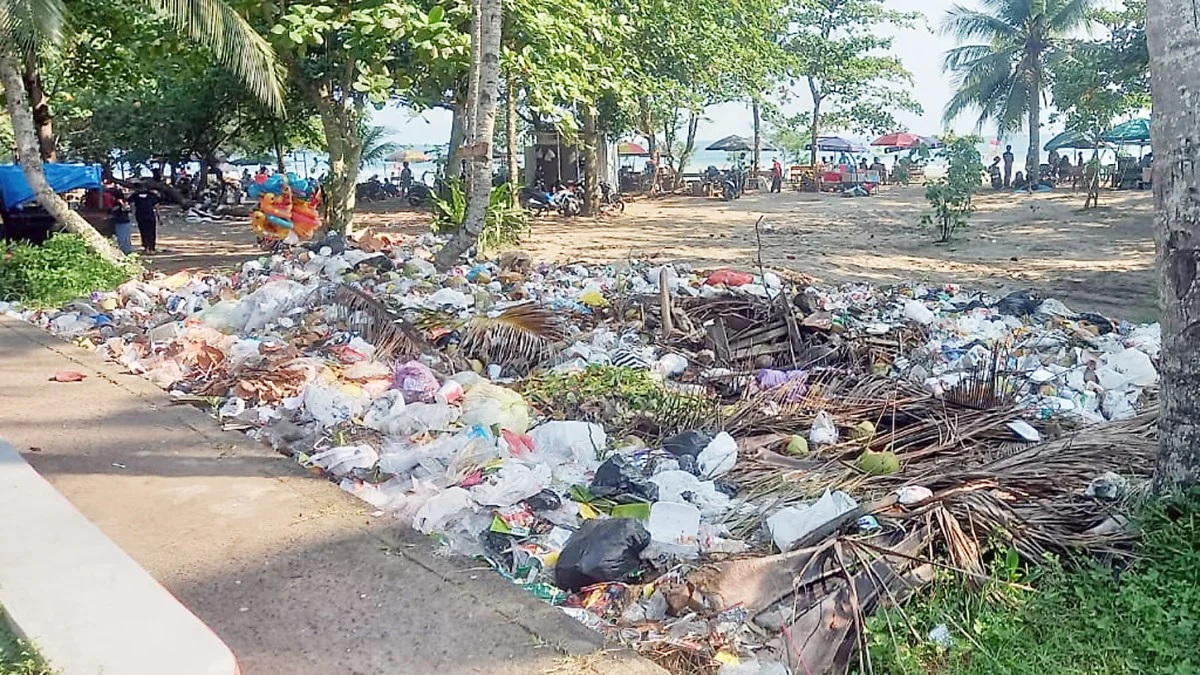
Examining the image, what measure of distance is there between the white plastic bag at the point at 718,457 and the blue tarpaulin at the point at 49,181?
35.5 feet

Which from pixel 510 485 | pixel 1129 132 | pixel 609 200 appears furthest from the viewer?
pixel 1129 132

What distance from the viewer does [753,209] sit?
23781 millimetres

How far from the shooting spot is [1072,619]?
9.46ft

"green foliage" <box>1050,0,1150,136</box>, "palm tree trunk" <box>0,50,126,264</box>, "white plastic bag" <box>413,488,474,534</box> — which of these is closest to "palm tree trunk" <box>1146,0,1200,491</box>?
"white plastic bag" <box>413,488,474,534</box>

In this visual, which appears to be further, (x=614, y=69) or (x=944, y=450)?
(x=614, y=69)

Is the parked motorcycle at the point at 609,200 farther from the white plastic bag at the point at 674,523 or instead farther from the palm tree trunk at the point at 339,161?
the white plastic bag at the point at 674,523

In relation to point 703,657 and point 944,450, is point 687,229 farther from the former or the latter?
point 703,657

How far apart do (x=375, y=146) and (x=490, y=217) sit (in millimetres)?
26355

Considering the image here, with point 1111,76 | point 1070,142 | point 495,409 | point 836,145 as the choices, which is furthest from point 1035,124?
point 495,409

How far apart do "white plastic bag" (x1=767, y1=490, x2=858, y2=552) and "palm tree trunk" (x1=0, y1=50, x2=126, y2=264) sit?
9342 mm

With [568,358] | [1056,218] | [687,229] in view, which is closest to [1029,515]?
[568,358]

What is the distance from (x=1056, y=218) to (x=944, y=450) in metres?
16.9

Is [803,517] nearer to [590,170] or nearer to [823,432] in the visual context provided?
[823,432]

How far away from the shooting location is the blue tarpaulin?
500 inches
